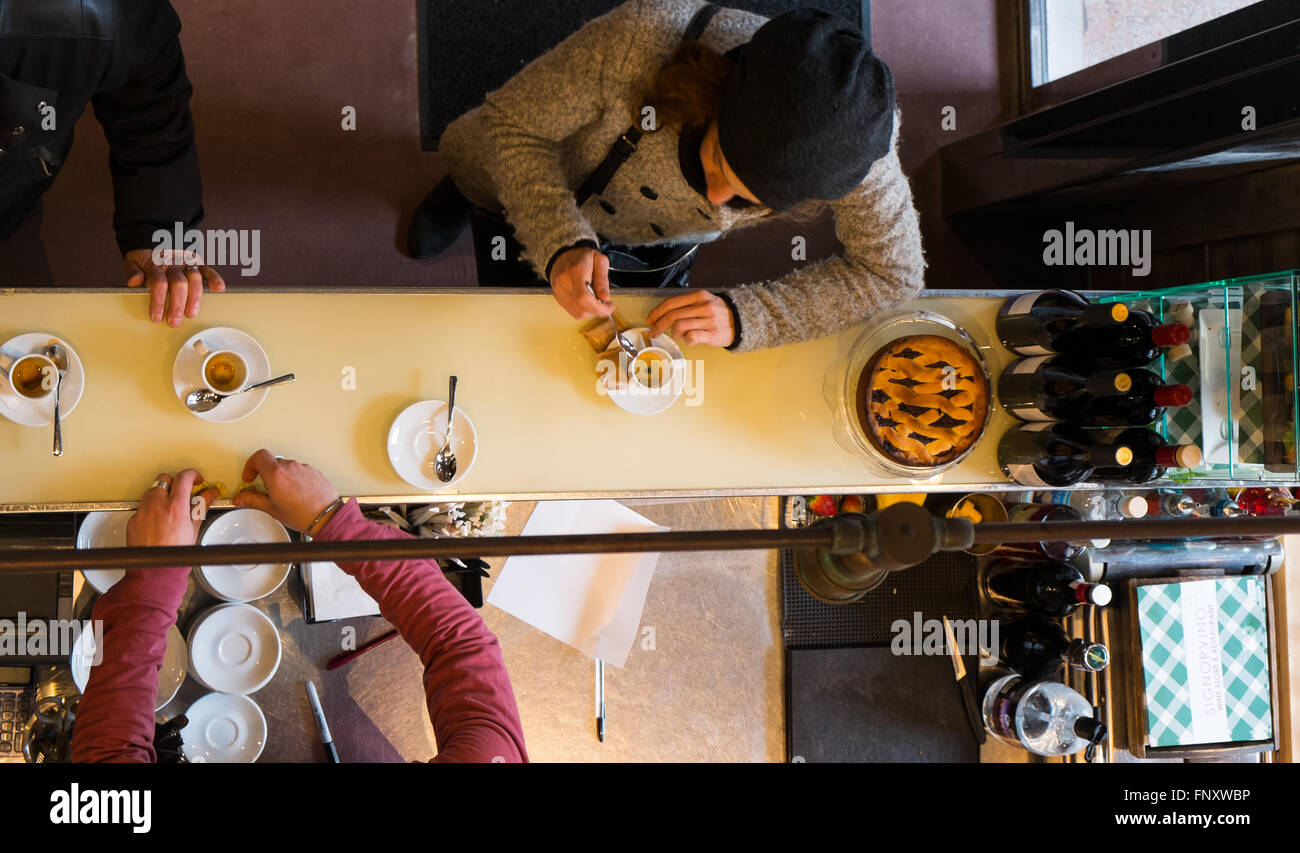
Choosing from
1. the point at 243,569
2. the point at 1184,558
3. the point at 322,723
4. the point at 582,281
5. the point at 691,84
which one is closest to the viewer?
the point at 691,84

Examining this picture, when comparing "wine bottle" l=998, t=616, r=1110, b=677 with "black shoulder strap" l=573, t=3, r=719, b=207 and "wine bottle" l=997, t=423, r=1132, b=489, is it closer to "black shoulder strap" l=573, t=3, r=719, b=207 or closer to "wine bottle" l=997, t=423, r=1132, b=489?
"wine bottle" l=997, t=423, r=1132, b=489

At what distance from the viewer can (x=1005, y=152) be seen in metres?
2.68

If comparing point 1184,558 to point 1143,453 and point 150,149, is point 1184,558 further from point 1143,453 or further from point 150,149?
point 150,149

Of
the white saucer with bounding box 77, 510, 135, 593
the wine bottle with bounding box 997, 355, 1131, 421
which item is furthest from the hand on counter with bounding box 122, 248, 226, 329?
the wine bottle with bounding box 997, 355, 1131, 421


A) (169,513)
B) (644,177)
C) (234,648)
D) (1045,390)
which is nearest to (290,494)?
(169,513)

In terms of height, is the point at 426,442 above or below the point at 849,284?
below

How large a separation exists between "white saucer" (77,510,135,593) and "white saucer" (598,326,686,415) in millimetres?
989

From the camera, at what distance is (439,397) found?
1614 millimetres

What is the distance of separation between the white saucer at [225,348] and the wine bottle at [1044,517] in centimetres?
159

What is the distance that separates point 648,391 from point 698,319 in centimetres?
18

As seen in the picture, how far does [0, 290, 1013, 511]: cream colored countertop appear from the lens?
1.52 metres

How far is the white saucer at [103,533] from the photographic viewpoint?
1.65m

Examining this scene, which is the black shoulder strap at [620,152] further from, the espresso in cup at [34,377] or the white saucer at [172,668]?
the white saucer at [172,668]

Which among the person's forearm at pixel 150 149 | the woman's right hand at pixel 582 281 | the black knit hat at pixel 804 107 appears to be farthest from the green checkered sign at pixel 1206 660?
the person's forearm at pixel 150 149
